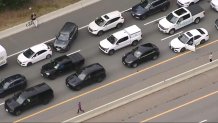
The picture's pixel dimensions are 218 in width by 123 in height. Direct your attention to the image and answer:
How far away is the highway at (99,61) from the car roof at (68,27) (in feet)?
4.89

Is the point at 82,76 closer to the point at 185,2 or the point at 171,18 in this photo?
the point at 171,18

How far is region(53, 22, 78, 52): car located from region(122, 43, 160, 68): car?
5960 mm

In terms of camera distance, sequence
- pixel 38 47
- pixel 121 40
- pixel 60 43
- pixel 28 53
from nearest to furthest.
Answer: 1. pixel 28 53
2. pixel 38 47
3. pixel 121 40
4. pixel 60 43

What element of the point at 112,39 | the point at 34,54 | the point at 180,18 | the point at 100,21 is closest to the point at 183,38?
the point at 180,18

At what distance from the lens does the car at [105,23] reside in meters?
60.4

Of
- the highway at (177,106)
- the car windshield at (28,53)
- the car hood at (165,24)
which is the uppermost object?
the car windshield at (28,53)

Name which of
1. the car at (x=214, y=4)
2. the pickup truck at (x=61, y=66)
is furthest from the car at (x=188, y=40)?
the pickup truck at (x=61, y=66)

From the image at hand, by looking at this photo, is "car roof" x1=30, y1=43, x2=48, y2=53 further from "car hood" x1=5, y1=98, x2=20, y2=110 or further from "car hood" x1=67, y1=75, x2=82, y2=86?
"car hood" x1=5, y1=98, x2=20, y2=110

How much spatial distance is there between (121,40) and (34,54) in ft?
28.4

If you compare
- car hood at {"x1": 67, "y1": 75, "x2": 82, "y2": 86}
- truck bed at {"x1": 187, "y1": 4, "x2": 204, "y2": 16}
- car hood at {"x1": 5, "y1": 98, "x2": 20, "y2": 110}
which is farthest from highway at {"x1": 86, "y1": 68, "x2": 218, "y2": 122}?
truck bed at {"x1": 187, "y1": 4, "x2": 204, "y2": 16}

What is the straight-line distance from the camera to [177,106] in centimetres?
5262

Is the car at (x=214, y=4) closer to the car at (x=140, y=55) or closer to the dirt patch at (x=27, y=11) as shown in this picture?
the car at (x=140, y=55)

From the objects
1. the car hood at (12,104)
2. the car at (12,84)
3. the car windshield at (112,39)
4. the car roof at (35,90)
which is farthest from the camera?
the car windshield at (112,39)

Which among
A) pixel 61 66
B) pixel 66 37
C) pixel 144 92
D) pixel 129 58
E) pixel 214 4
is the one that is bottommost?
pixel 144 92
